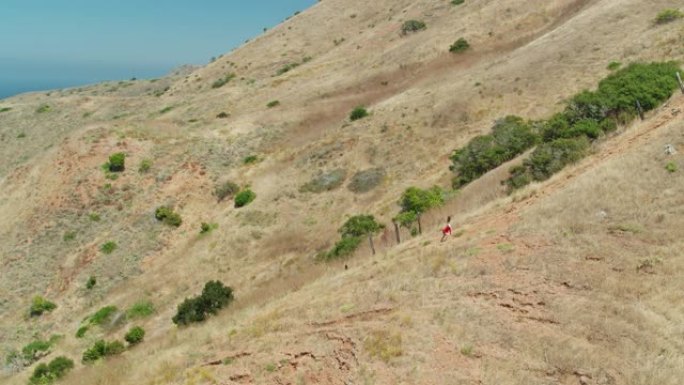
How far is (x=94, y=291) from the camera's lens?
40250mm

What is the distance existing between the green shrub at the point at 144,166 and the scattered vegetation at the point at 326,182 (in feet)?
56.1

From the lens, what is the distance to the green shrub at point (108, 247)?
4375 centimetres

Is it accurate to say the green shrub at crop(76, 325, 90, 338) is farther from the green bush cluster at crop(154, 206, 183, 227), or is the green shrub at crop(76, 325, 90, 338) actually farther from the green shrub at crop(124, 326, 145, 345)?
the green bush cluster at crop(154, 206, 183, 227)

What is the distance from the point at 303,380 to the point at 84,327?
25.7 meters

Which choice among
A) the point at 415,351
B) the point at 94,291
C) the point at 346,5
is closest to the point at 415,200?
the point at 415,351

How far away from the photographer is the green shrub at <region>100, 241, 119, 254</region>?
4375 centimetres

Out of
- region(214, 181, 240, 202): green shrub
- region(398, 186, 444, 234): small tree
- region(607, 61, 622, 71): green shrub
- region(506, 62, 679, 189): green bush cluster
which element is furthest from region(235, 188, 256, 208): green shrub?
region(607, 61, 622, 71): green shrub

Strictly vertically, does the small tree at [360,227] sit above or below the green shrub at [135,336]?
above

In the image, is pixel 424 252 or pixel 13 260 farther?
pixel 13 260

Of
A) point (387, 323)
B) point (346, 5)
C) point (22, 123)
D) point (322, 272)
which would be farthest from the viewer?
point (346, 5)

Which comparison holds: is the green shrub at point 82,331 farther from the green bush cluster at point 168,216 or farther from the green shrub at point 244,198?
the green shrub at point 244,198

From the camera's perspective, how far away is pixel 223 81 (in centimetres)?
8781

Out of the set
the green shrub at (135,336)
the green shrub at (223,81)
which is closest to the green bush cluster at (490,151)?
the green shrub at (135,336)

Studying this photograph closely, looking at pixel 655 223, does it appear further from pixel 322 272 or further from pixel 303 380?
pixel 322 272
